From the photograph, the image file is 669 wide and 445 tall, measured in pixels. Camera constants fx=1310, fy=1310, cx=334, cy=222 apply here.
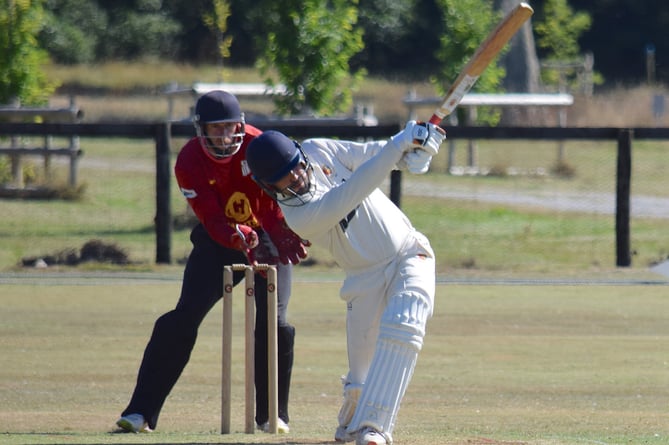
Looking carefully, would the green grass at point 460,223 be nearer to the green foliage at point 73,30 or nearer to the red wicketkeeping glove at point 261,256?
the red wicketkeeping glove at point 261,256

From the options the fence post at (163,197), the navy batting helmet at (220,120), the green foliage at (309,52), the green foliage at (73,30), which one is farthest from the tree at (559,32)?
the navy batting helmet at (220,120)

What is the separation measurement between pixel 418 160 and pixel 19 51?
16.5m

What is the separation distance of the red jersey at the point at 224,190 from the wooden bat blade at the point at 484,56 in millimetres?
1231

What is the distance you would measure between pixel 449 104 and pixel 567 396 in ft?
9.85

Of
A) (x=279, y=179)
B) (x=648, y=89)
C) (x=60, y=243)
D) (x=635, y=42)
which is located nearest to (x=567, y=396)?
(x=279, y=179)

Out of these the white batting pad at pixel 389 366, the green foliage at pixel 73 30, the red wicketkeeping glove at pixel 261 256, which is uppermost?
the red wicketkeeping glove at pixel 261 256

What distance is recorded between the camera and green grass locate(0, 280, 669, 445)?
7.21 m

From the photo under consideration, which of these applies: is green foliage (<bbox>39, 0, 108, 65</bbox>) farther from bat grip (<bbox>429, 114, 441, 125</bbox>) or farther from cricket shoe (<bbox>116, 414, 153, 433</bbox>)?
bat grip (<bbox>429, 114, 441, 125</bbox>)

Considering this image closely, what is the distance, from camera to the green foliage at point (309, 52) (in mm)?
19047

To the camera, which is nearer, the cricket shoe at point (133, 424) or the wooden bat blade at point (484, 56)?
the wooden bat blade at point (484, 56)

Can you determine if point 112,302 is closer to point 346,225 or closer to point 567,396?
point 567,396

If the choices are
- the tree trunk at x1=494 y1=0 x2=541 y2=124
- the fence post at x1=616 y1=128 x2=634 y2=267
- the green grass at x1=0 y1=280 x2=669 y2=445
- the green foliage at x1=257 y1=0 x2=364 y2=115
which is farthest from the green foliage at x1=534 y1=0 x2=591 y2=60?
the green grass at x1=0 y1=280 x2=669 y2=445

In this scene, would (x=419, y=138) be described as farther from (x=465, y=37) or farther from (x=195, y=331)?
(x=465, y=37)

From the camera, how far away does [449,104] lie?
20.1 feet
